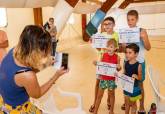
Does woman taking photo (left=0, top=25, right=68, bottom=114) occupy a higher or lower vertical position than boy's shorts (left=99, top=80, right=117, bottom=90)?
higher

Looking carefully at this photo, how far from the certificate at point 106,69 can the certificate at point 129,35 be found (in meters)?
0.28


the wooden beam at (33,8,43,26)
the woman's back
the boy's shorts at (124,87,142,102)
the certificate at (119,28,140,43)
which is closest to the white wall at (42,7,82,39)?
the wooden beam at (33,8,43,26)

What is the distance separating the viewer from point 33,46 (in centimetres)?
153

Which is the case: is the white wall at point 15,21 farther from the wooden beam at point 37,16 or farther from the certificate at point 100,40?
the certificate at point 100,40


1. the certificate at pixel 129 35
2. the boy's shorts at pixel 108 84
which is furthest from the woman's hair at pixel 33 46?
the boy's shorts at pixel 108 84

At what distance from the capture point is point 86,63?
19.7 ft

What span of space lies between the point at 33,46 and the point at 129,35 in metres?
1.44

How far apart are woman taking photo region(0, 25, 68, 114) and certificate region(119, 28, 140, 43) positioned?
1.30 metres

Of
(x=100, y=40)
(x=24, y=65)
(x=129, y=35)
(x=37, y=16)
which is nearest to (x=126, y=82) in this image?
(x=129, y=35)

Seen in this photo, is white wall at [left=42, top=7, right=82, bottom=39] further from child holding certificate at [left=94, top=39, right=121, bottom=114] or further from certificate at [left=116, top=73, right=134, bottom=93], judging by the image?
certificate at [left=116, top=73, right=134, bottom=93]

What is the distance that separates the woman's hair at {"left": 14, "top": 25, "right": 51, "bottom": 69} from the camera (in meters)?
1.53

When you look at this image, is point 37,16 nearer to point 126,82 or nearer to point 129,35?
point 129,35

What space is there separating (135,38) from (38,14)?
5.66 m

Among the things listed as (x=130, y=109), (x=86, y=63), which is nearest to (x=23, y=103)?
(x=130, y=109)
